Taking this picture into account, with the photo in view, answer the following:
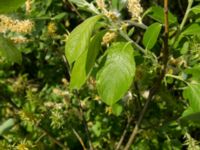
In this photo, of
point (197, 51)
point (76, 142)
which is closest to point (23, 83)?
point (76, 142)

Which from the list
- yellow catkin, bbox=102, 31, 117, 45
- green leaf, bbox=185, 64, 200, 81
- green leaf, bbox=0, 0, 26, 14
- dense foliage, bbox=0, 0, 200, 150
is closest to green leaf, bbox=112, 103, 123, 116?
dense foliage, bbox=0, 0, 200, 150

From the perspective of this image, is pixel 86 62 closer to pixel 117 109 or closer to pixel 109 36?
pixel 109 36

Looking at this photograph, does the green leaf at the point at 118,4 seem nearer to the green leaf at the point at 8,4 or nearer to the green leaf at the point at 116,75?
the green leaf at the point at 116,75

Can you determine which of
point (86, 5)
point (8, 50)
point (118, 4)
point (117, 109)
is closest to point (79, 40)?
point (8, 50)

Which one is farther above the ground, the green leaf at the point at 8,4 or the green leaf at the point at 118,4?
the green leaf at the point at 8,4

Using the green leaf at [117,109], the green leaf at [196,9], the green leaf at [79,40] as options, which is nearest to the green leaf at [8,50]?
the green leaf at [79,40]

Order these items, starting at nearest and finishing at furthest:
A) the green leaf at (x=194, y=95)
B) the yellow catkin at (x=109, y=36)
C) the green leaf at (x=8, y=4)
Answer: the green leaf at (x=8, y=4), the green leaf at (x=194, y=95), the yellow catkin at (x=109, y=36)

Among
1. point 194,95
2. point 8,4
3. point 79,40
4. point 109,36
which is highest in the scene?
point 8,4
